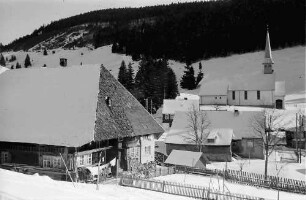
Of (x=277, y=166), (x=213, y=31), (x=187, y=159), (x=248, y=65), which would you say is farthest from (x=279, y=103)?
(x=213, y=31)

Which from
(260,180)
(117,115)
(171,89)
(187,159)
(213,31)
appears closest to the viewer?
(117,115)

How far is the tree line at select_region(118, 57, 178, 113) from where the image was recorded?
70938 millimetres

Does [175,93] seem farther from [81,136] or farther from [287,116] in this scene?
[81,136]

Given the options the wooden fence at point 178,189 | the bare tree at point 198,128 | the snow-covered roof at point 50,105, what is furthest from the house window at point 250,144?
the snow-covered roof at point 50,105

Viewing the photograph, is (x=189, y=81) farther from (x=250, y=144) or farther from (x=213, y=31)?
(x=250, y=144)

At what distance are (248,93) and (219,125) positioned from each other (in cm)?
3570

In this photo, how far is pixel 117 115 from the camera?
88.8ft

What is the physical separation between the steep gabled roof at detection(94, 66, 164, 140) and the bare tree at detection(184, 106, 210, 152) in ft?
36.7

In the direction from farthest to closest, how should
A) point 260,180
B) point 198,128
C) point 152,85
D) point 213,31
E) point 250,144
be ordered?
point 213,31 < point 152,85 < point 198,128 < point 250,144 < point 260,180

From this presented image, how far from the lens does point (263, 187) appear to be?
27.4 m

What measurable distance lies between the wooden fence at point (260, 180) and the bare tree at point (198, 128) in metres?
10.2

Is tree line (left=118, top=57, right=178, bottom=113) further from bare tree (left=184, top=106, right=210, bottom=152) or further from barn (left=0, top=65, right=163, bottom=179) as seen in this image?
barn (left=0, top=65, right=163, bottom=179)

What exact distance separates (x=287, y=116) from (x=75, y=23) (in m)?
160

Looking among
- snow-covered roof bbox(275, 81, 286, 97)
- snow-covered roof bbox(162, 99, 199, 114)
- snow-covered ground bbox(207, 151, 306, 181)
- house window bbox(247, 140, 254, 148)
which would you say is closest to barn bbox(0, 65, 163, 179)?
snow-covered ground bbox(207, 151, 306, 181)
